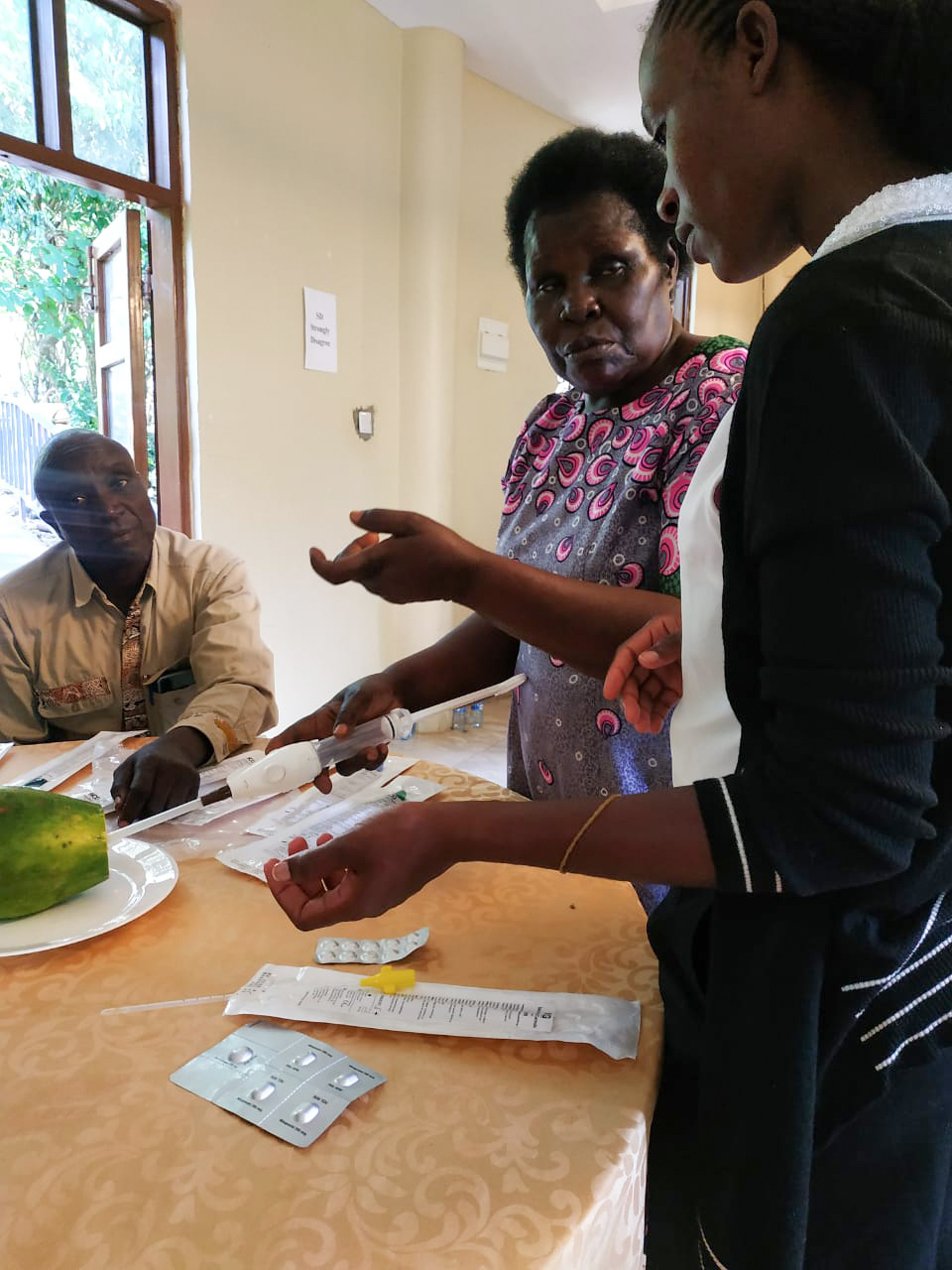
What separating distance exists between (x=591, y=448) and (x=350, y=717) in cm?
54

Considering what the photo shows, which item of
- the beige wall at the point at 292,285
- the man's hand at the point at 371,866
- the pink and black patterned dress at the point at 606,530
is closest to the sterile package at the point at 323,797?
the pink and black patterned dress at the point at 606,530

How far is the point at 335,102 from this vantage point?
320cm

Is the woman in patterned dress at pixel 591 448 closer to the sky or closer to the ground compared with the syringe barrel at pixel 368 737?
closer to the sky

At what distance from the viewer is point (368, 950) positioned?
761 millimetres

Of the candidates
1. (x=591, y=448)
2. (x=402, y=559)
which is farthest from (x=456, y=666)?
(x=402, y=559)

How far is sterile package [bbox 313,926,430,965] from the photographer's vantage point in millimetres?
748

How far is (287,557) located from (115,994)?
2.67 m

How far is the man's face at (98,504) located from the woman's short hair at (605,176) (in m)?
0.98

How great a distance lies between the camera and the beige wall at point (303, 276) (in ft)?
9.34

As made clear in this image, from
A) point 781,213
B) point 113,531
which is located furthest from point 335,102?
point 781,213

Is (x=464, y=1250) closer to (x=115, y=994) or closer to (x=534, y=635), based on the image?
(x=115, y=994)

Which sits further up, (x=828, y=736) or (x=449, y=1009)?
(x=828, y=736)

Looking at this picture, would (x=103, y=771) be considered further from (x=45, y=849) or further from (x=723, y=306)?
(x=723, y=306)

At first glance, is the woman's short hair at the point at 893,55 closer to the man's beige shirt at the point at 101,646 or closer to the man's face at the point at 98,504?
the man's beige shirt at the point at 101,646
